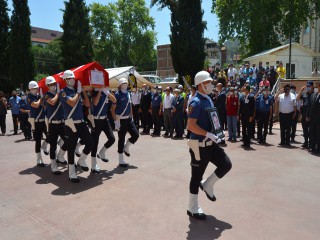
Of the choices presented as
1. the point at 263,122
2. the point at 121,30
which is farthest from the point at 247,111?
the point at 121,30

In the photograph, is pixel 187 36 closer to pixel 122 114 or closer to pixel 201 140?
pixel 122 114

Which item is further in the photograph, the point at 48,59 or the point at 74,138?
Result: the point at 48,59

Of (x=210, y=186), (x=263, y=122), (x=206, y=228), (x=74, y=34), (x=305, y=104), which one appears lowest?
(x=206, y=228)

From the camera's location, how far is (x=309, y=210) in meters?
4.79

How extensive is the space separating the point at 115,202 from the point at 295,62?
3045 centimetres

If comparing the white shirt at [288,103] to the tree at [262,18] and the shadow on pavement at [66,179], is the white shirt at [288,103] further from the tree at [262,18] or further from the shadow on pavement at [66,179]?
the tree at [262,18]

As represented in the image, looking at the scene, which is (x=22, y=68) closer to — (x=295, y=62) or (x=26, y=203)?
(x=295, y=62)

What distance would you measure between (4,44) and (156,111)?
3283 centimetres

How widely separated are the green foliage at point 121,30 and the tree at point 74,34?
24.5m

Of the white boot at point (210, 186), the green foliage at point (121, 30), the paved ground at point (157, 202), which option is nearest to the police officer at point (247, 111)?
the paved ground at point (157, 202)

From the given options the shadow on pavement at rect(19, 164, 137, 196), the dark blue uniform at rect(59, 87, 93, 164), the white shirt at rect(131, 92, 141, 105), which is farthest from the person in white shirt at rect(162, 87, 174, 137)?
the dark blue uniform at rect(59, 87, 93, 164)

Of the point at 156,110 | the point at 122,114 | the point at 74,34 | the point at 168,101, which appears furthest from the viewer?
the point at 74,34

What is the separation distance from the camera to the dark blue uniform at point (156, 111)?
13.1 metres

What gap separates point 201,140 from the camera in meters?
4.44
